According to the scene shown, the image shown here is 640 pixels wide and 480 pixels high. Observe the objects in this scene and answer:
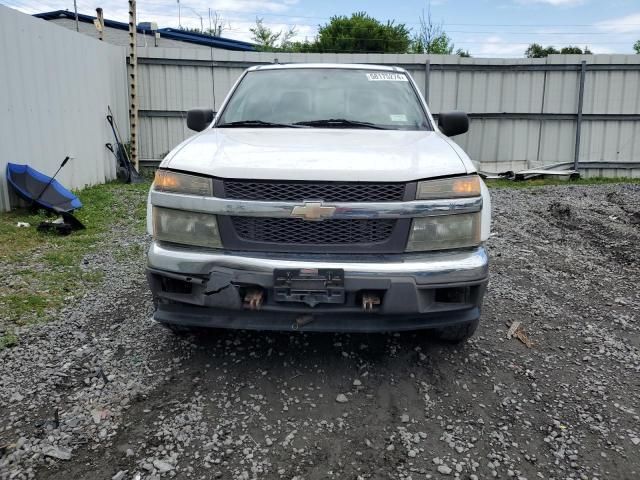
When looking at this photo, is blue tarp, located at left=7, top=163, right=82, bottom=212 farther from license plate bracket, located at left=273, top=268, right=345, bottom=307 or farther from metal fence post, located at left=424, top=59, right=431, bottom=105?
metal fence post, located at left=424, top=59, right=431, bottom=105

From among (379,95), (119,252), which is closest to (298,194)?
(379,95)

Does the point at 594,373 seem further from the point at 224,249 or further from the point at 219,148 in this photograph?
the point at 219,148

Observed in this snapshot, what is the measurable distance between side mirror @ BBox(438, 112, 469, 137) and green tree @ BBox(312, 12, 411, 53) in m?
32.8

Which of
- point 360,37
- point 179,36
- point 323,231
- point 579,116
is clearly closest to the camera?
point 323,231

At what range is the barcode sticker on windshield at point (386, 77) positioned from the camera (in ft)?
14.5

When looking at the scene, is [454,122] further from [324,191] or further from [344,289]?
[344,289]

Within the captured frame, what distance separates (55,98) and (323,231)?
23.7 feet

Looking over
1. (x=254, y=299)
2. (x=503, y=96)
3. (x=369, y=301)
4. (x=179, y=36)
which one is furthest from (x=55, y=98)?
(x=179, y=36)

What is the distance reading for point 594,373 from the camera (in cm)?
317

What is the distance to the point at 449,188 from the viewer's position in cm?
283

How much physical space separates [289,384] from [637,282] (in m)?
3.60

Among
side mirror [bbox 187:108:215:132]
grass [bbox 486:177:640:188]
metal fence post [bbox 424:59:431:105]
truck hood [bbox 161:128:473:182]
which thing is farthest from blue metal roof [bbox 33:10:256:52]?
truck hood [bbox 161:128:473:182]

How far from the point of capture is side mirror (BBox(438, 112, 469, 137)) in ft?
13.7

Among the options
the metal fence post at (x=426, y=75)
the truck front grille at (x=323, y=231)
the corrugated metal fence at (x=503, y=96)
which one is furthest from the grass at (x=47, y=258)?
the metal fence post at (x=426, y=75)
